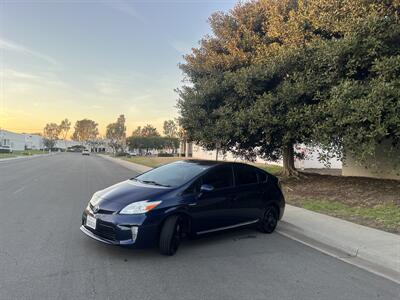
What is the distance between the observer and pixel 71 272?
4691 millimetres

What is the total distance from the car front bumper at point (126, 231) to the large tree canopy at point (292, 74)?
21.6 ft

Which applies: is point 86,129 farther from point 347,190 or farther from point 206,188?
point 206,188

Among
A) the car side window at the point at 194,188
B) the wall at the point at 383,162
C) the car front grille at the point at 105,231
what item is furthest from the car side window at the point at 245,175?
the wall at the point at 383,162

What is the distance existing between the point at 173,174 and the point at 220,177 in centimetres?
87

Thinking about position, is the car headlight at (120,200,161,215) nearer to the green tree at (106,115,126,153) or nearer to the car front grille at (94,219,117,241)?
the car front grille at (94,219,117,241)

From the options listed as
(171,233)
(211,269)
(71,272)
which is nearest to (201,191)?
(171,233)

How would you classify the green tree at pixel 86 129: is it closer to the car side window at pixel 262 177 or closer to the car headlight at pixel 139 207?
the car side window at pixel 262 177

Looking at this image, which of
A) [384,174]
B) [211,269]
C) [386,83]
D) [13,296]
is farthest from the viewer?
[384,174]

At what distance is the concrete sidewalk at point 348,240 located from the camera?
18.4ft

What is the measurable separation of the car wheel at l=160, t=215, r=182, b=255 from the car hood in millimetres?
434

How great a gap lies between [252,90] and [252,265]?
8.66 meters

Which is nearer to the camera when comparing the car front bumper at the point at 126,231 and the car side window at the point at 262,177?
the car front bumper at the point at 126,231

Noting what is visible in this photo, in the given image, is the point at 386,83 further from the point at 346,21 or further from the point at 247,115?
the point at 247,115

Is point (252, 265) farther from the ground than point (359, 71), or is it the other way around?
point (359, 71)
